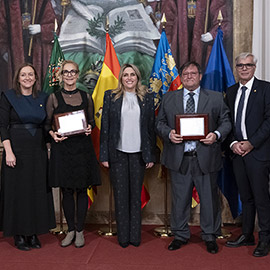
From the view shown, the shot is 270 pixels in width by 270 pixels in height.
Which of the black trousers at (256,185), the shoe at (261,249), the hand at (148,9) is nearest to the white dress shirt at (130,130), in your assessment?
the black trousers at (256,185)

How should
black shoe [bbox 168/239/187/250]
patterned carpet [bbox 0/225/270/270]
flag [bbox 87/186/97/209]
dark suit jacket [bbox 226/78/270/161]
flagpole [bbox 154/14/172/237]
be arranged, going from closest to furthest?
patterned carpet [bbox 0/225/270/270]
dark suit jacket [bbox 226/78/270/161]
black shoe [bbox 168/239/187/250]
flagpole [bbox 154/14/172/237]
flag [bbox 87/186/97/209]

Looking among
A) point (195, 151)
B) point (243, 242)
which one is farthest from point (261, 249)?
point (195, 151)

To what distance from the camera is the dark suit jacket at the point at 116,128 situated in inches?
135

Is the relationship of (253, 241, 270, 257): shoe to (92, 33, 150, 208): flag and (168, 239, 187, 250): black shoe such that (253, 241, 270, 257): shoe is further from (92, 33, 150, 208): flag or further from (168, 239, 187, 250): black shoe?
(92, 33, 150, 208): flag

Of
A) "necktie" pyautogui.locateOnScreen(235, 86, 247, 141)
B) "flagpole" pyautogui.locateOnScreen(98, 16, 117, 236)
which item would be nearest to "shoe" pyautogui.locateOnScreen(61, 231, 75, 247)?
"flagpole" pyautogui.locateOnScreen(98, 16, 117, 236)

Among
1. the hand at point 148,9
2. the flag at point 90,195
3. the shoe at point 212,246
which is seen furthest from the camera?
the hand at point 148,9

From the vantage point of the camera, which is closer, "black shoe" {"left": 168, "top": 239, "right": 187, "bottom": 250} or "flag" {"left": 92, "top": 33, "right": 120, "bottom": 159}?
"black shoe" {"left": 168, "top": 239, "right": 187, "bottom": 250}

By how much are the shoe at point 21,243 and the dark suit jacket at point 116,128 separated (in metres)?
1.11

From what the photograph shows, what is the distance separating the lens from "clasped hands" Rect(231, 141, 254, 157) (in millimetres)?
3199

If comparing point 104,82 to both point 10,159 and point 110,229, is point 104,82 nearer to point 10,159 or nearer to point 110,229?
point 10,159

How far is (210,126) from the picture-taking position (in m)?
3.32

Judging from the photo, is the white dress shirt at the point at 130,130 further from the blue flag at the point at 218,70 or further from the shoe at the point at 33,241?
the shoe at the point at 33,241

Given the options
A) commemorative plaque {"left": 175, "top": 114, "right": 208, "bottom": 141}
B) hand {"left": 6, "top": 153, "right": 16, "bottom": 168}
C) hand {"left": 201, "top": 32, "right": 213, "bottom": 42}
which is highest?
hand {"left": 201, "top": 32, "right": 213, "bottom": 42}

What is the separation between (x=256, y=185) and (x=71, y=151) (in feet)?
5.74
